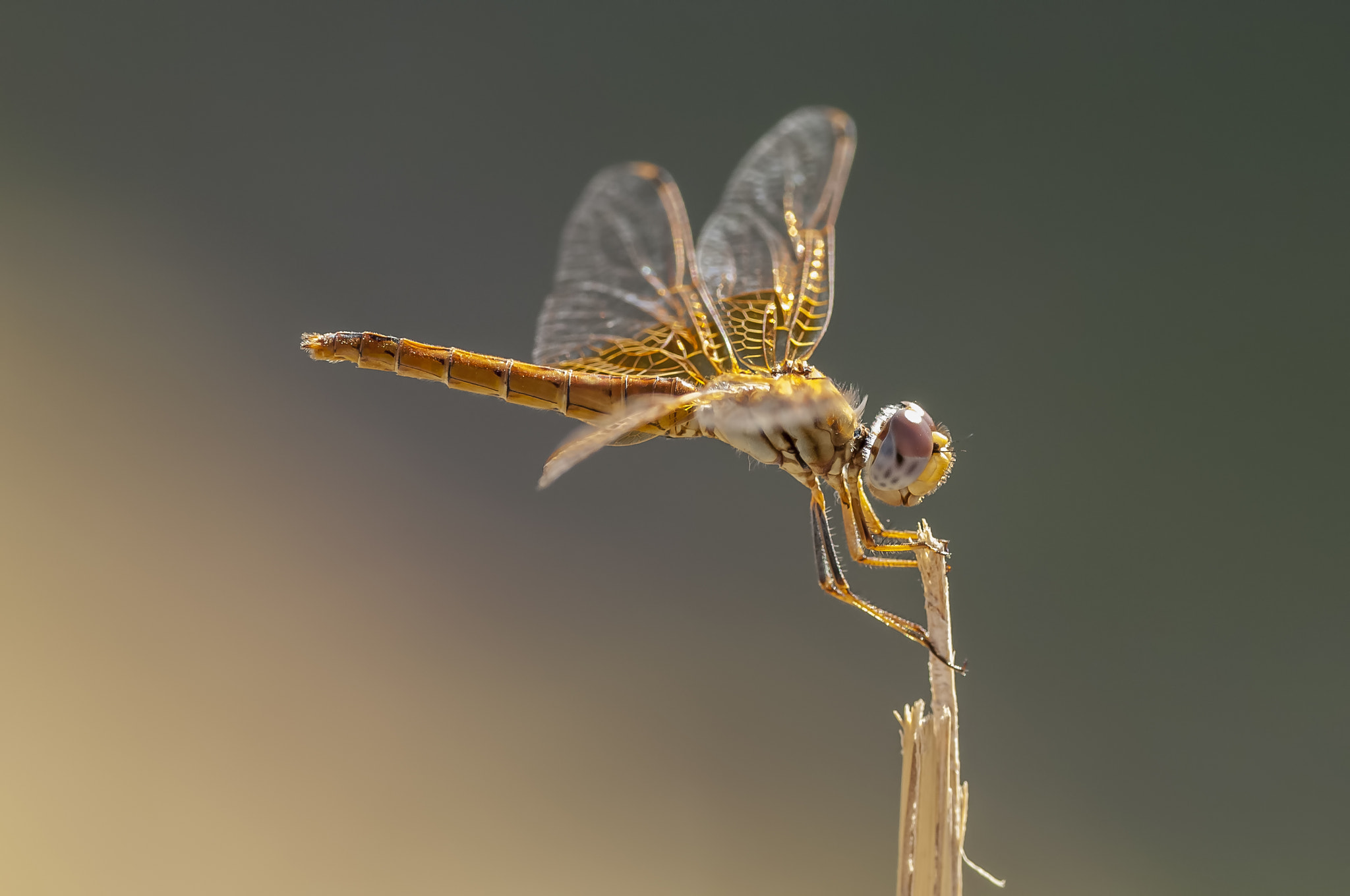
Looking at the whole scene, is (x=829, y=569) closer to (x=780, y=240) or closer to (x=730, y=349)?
(x=730, y=349)

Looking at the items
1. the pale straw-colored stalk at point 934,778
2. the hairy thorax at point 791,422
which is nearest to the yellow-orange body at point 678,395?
the hairy thorax at point 791,422

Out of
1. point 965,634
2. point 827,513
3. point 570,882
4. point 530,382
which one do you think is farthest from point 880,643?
point 530,382

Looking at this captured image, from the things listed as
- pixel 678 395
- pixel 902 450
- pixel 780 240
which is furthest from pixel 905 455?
pixel 780 240

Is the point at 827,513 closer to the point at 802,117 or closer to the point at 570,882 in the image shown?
the point at 802,117

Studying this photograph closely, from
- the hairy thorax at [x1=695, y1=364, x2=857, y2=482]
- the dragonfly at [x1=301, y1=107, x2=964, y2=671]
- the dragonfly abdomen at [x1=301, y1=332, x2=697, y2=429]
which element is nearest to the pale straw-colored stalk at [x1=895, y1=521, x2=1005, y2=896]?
the dragonfly at [x1=301, y1=107, x2=964, y2=671]

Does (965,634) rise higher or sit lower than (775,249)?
lower

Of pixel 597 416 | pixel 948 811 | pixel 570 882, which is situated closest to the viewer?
pixel 948 811

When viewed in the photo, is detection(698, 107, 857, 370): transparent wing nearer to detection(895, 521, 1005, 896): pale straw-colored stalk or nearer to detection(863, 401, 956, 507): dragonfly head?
detection(863, 401, 956, 507): dragonfly head
